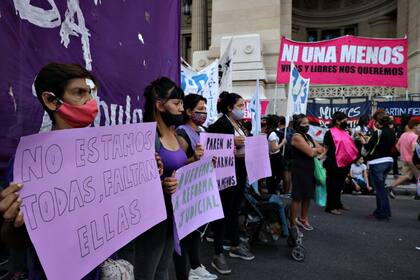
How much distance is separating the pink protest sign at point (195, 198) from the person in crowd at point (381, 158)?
3951mm

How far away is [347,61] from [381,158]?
4.38 metres

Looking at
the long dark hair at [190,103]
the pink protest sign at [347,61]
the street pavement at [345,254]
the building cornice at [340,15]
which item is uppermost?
the building cornice at [340,15]

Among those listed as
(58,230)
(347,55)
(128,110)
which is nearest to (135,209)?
(58,230)

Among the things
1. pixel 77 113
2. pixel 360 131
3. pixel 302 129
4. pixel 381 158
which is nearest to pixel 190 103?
pixel 77 113

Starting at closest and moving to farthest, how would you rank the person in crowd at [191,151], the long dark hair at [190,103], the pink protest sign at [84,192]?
the pink protest sign at [84,192]
the person in crowd at [191,151]
the long dark hair at [190,103]

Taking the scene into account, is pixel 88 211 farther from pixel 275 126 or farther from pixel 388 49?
pixel 388 49

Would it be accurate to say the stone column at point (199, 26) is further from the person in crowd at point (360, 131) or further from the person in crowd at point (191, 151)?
the person in crowd at point (191, 151)

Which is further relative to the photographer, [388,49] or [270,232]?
[388,49]

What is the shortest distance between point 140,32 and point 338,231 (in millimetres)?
4097

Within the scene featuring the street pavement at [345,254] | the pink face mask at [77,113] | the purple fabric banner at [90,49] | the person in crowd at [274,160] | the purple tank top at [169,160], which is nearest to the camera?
the pink face mask at [77,113]

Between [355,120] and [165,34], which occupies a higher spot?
[165,34]

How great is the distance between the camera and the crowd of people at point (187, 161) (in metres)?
1.47

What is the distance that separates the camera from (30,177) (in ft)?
4.09

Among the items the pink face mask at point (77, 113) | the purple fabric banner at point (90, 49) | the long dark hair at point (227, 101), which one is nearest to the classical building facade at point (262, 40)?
the long dark hair at point (227, 101)
